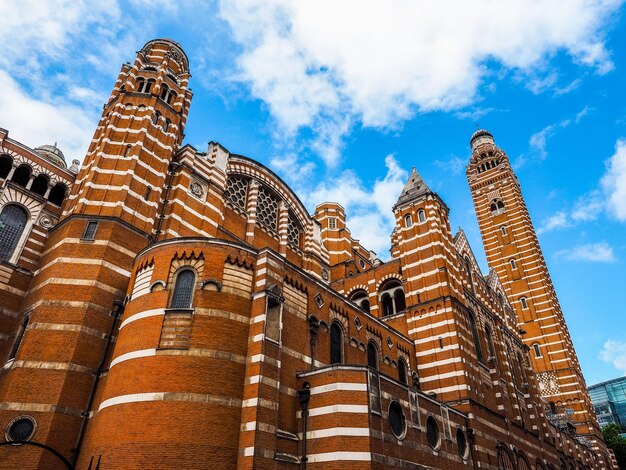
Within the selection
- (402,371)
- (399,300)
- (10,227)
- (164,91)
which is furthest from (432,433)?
(164,91)

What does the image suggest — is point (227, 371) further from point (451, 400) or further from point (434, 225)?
Result: point (434, 225)

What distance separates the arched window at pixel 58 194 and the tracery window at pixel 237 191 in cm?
975

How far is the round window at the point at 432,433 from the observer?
2171 centimetres

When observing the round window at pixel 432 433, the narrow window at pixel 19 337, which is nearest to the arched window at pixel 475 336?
the round window at pixel 432 433

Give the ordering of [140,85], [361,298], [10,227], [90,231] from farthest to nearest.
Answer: [361,298] < [140,85] < [10,227] < [90,231]

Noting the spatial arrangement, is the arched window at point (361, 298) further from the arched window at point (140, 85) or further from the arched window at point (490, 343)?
the arched window at point (140, 85)

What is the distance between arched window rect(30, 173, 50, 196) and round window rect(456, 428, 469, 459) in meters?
26.0

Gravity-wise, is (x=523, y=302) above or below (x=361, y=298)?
above

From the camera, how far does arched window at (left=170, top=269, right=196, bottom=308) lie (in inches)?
744

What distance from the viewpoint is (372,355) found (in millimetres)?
26375

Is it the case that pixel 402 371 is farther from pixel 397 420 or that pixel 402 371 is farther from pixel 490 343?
pixel 490 343

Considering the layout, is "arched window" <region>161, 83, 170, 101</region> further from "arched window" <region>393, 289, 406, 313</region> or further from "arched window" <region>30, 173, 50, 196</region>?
"arched window" <region>393, 289, 406, 313</region>

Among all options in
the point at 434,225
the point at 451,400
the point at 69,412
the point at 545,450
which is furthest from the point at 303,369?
the point at 545,450

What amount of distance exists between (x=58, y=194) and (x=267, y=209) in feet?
46.0
